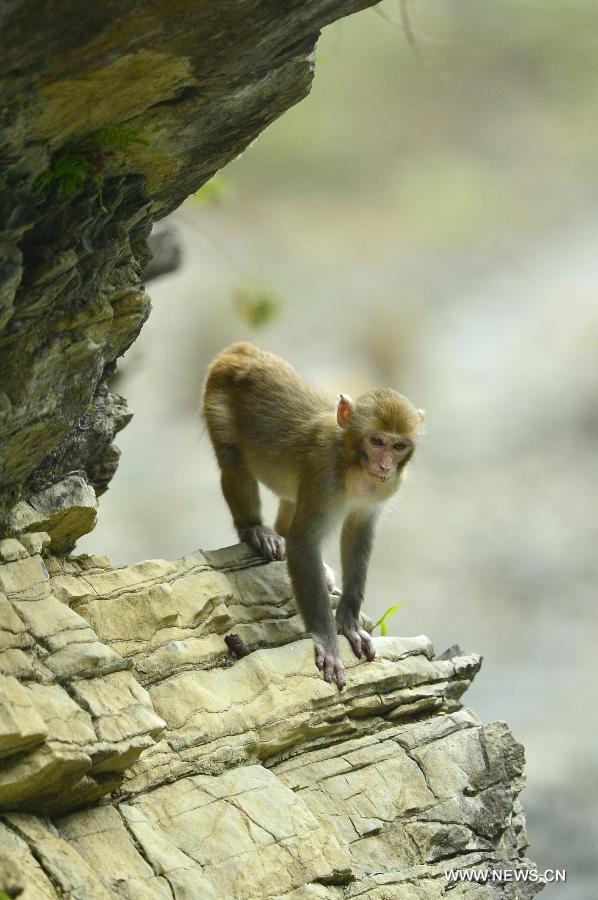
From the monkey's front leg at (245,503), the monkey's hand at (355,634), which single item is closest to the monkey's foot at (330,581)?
the monkey's front leg at (245,503)

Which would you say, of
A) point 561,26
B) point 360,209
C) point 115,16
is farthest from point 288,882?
point 561,26

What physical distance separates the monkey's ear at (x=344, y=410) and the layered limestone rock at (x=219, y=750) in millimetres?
1221

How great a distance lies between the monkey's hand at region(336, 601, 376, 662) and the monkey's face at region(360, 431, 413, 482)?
3.34 ft

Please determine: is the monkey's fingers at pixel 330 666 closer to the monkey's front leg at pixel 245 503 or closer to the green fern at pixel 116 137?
the monkey's front leg at pixel 245 503

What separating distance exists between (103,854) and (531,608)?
45.7 ft

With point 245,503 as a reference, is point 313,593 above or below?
below

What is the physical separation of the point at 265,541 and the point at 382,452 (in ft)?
4.13

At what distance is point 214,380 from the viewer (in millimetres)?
8555

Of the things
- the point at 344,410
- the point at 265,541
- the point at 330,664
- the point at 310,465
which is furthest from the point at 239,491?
the point at 330,664

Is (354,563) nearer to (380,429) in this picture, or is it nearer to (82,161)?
(380,429)

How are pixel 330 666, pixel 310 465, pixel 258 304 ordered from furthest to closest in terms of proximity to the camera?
pixel 258 304 → pixel 310 465 → pixel 330 666

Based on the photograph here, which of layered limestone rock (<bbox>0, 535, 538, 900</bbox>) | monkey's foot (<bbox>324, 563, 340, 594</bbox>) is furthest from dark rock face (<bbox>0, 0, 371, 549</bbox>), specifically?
monkey's foot (<bbox>324, 563, 340, 594</bbox>)

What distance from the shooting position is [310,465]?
25.1 ft

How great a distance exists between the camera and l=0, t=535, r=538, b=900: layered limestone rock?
5004mm
